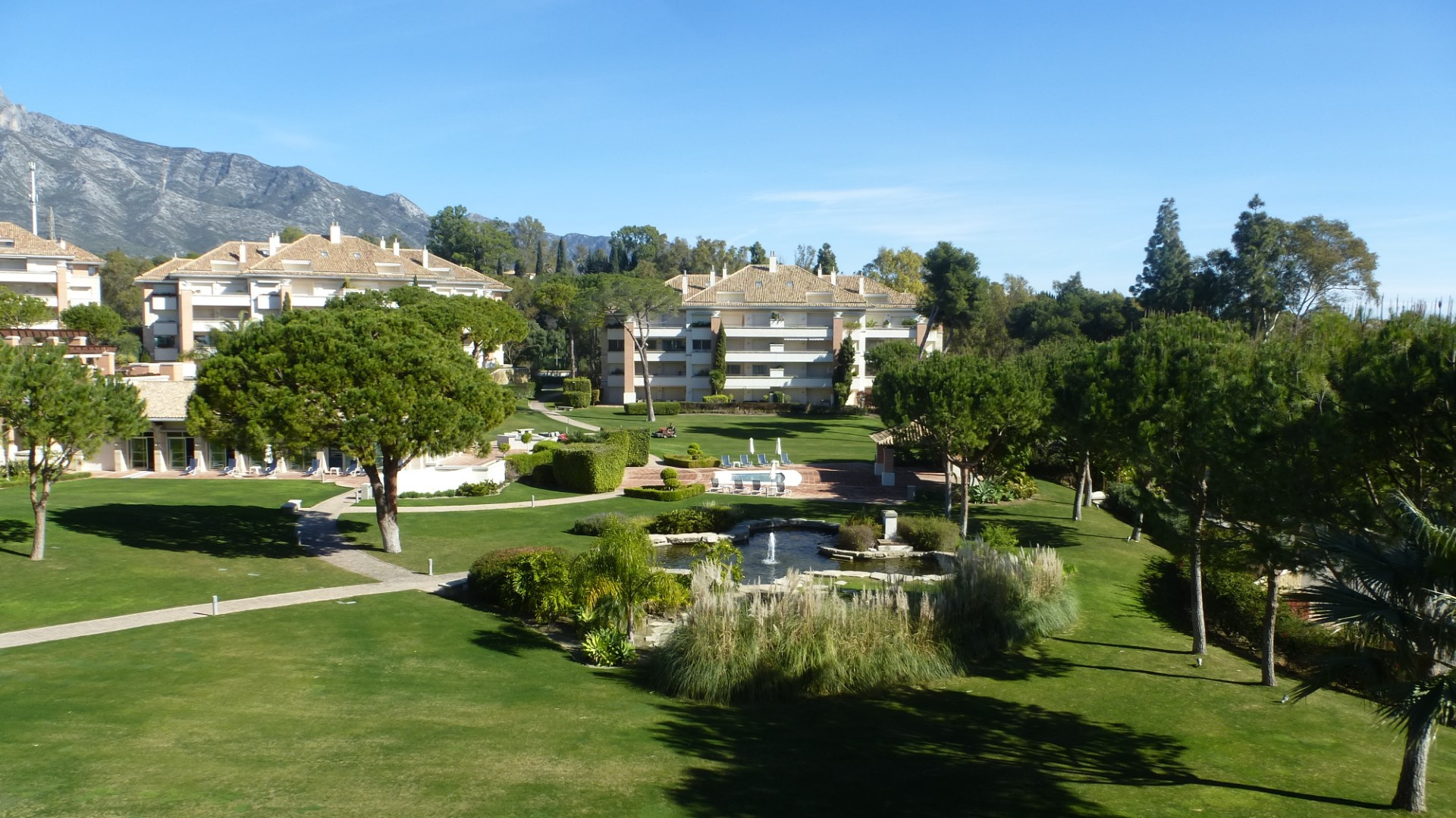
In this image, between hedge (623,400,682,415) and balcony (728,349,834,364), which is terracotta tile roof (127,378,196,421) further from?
balcony (728,349,834,364)

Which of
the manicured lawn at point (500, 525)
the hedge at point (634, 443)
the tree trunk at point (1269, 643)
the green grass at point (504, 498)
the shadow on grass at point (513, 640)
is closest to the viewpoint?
the tree trunk at point (1269, 643)

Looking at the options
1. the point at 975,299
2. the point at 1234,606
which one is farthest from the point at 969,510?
the point at 975,299

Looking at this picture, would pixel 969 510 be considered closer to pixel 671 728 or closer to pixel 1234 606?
pixel 1234 606

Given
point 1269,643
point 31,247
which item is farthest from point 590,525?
point 31,247

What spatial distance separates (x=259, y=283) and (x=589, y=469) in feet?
158

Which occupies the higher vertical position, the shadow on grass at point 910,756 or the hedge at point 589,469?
the hedge at point 589,469

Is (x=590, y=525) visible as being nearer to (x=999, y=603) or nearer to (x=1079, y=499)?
(x=999, y=603)

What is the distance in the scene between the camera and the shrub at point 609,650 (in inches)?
726

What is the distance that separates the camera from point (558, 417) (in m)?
68.8

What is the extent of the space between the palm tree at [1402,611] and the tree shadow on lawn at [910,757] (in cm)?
332

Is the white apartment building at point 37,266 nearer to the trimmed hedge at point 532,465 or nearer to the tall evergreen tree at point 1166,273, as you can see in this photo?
the trimmed hedge at point 532,465

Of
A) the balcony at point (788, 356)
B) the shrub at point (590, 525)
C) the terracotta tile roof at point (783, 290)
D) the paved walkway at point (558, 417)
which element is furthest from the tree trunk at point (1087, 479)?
the terracotta tile roof at point (783, 290)

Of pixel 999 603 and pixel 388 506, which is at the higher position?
pixel 388 506

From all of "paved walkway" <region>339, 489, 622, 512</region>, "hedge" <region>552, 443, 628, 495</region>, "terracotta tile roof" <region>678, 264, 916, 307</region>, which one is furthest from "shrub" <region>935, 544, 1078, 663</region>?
"terracotta tile roof" <region>678, 264, 916, 307</region>
